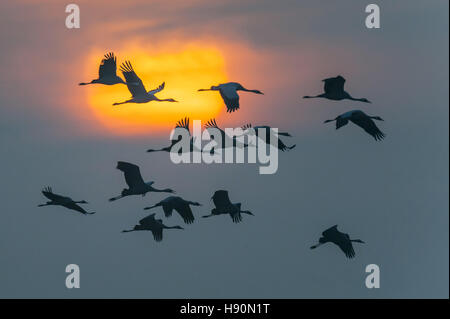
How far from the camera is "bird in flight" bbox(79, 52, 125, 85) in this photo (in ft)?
191

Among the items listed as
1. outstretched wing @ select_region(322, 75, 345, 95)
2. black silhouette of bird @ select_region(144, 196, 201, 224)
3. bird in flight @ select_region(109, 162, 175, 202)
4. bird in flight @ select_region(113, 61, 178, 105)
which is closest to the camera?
outstretched wing @ select_region(322, 75, 345, 95)

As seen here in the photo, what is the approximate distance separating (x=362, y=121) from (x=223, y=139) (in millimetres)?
5614

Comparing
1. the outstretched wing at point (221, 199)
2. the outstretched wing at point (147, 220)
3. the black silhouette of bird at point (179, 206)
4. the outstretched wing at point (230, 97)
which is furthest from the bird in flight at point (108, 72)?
the outstretched wing at point (147, 220)

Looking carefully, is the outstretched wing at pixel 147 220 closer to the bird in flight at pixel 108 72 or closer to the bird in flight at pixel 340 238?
the bird in flight at pixel 108 72

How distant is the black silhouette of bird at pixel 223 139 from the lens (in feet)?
188

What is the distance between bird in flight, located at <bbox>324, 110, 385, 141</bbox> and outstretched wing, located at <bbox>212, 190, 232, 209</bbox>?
5226 millimetres

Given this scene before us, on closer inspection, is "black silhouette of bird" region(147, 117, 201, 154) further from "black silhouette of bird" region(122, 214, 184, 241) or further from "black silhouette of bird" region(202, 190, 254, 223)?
"black silhouette of bird" region(122, 214, 184, 241)

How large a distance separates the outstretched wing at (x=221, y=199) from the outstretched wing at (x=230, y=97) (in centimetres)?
481

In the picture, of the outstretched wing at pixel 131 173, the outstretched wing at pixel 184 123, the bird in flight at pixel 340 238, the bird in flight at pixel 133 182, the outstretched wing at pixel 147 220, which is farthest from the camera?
the outstretched wing at pixel 147 220

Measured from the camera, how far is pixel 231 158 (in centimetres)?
8081

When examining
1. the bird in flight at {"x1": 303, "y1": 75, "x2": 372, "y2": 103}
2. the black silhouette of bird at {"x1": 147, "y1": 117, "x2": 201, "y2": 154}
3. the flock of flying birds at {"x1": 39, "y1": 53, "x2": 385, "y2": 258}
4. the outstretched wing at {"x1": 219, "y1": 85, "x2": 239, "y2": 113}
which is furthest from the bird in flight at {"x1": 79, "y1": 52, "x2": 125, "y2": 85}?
the bird in flight at {"x1": 303, "y1": 75, "x2": 372, "y2": 103}
